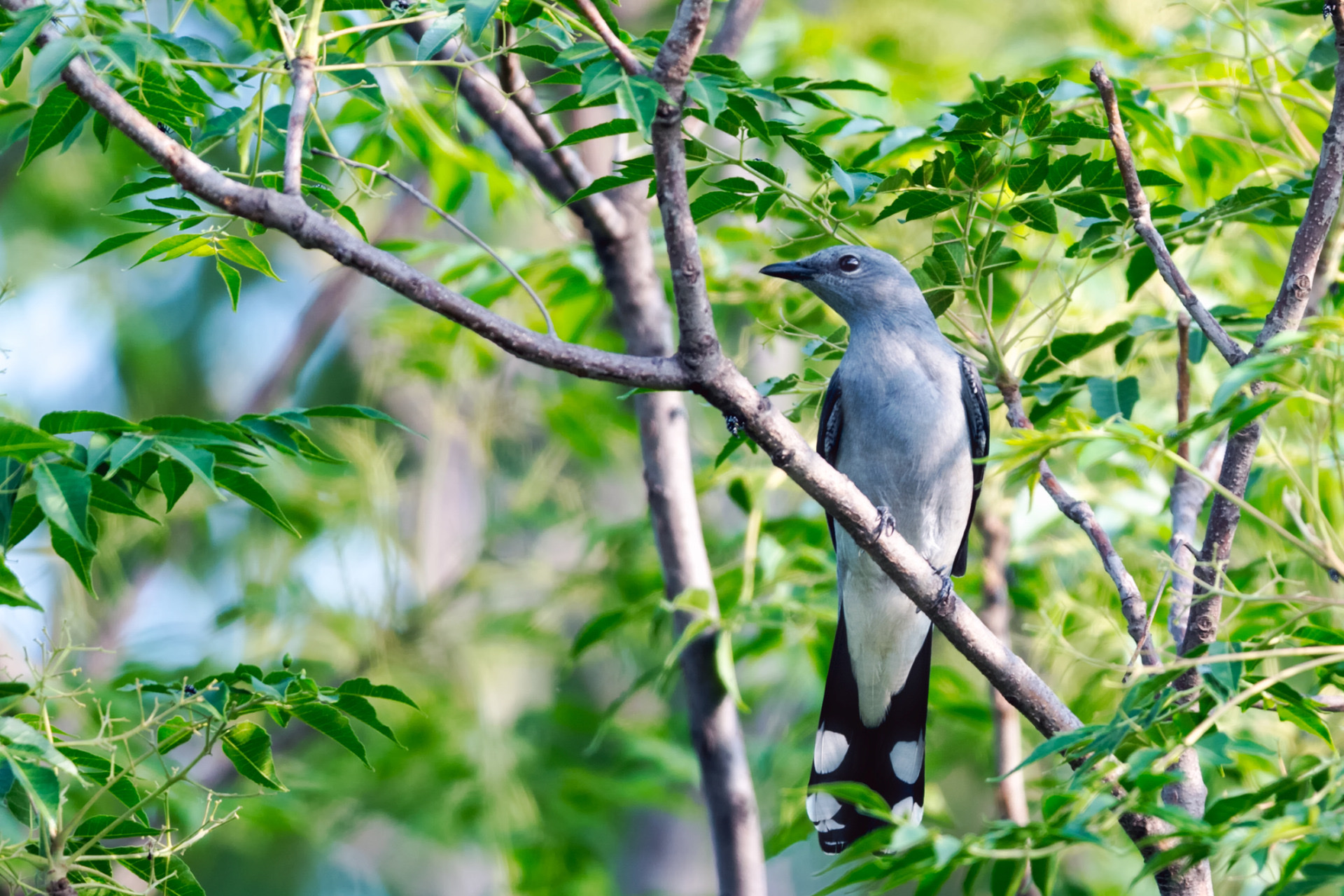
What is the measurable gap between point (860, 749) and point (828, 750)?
0.49 ft

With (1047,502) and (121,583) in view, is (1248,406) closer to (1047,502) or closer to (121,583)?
(1047,502)

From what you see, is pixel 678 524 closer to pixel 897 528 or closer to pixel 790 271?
pixel 897 528

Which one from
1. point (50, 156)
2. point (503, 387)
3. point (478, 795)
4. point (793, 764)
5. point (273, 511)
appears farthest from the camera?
point (50, 156)

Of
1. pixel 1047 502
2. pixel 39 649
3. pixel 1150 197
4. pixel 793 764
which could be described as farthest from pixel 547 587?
pixel 39 649

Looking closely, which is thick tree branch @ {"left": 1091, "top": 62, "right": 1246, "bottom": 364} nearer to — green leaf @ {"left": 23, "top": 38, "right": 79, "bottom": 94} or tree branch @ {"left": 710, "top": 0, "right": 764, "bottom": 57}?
tree branch @ {"left": 710, "top": 0, "right": 764, "bottom": 57}

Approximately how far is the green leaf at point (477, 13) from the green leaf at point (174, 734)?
1614mm

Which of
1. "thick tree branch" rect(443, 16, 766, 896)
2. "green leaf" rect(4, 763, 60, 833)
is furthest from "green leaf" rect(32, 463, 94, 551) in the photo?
"thick tree branch" rect(443, 16, 766, 896)

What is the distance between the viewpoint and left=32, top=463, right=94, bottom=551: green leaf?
2.14 metres

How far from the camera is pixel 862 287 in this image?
424 cm

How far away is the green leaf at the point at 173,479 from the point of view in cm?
261

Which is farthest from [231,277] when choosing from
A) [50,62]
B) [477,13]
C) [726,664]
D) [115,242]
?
[726,664]

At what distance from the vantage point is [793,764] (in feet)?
18.4

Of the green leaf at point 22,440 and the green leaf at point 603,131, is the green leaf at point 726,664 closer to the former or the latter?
the green leaf at point 603,131

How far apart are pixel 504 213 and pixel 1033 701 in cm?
891
